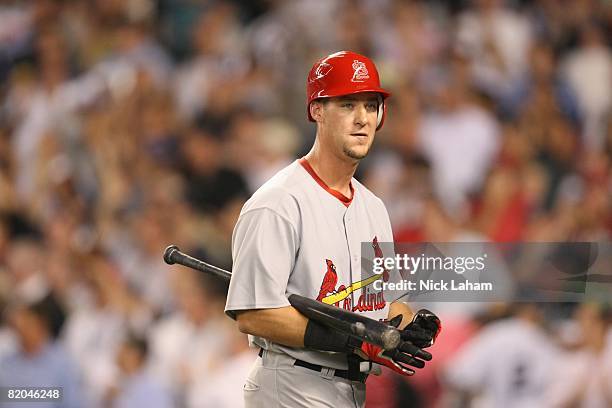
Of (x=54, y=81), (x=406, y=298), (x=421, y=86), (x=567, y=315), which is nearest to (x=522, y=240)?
(x=567, y=315)

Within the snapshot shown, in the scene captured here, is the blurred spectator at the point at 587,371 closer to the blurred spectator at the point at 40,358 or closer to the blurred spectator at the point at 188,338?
the blurred spectator at the point at 188,338

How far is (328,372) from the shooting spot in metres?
2.47

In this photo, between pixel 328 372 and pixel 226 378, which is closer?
pixel 328 372

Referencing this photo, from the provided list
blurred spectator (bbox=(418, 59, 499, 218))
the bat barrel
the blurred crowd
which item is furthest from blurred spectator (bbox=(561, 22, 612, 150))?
the bat barrel

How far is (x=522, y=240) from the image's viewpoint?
15.2 ft

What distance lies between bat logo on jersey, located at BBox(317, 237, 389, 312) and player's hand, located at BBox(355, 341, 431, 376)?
0.18 m

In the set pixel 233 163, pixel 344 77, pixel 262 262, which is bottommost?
pixel 262 262

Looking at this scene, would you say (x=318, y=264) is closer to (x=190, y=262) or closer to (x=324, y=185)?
(x=324, y=185)

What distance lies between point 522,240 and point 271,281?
257 centimetres

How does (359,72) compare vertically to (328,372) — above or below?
above

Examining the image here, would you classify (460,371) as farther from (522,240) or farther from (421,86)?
(421,86)

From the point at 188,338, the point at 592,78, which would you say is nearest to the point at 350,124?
the point at 188,338

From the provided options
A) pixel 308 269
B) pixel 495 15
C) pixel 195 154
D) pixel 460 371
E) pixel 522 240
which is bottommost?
pixel 460 371

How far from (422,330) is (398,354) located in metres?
0.10
